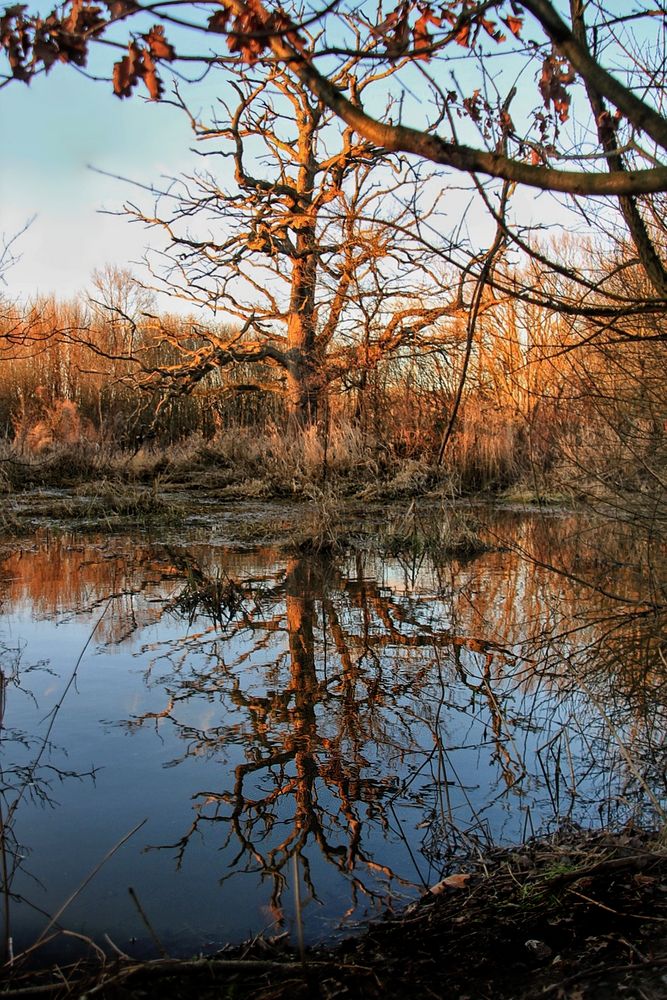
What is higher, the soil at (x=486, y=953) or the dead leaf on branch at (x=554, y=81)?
the dead leaf on branch at (x=554, y=81)

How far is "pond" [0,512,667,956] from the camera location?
2.12m

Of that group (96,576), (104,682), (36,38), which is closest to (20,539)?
(96,576)

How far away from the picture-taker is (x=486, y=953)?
1880 millimetres

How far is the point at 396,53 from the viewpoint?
1509mm

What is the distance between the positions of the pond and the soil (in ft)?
0.40

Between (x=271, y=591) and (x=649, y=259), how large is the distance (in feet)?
11.4

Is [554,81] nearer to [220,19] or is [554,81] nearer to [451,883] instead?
[220,19]

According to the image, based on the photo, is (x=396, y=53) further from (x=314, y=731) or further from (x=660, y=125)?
(x=314, y=731)

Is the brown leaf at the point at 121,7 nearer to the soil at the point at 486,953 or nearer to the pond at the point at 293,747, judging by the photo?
the pond at the point at 293,747

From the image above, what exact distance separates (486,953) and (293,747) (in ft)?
3.94

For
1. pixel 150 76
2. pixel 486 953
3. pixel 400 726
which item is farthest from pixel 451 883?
pixel 150 76

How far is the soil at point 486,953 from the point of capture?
1720 millimetres

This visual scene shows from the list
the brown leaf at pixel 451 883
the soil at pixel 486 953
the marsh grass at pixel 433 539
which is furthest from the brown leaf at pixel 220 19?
the marsh grass at pixel 433 539

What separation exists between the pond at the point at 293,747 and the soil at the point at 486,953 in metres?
0.12
